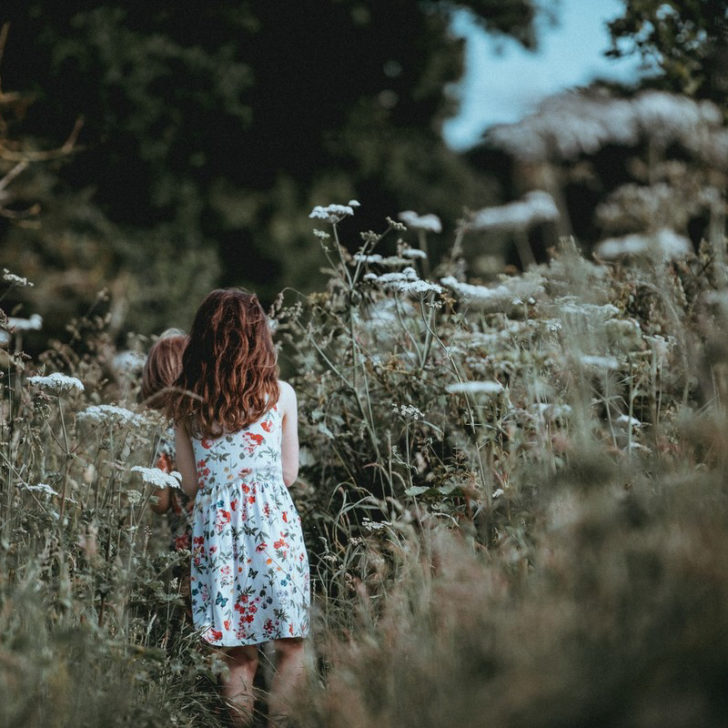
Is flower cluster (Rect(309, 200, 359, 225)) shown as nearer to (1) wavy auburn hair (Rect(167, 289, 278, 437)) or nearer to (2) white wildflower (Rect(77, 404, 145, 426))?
(1) wavy auburn hair (Rect(167, 289, 278, 437))

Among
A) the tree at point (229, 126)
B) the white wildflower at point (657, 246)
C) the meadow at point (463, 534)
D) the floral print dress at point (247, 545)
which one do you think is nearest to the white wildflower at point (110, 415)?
the meadow at point (463, 534)

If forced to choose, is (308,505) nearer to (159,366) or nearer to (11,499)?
(159,366)

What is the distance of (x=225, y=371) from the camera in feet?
10.0

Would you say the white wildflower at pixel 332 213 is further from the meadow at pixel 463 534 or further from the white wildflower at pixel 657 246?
the white wildflower at pixel 657 246

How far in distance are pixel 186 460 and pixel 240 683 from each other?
83 cm

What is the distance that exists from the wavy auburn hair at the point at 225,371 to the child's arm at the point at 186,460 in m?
0.05

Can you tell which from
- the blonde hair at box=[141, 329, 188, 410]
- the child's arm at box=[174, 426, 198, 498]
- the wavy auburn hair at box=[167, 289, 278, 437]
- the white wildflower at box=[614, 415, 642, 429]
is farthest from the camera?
the blonde hair at box=[141, 329, 188, 410]

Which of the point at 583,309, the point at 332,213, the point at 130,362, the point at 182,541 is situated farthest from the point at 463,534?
the point at 130,362

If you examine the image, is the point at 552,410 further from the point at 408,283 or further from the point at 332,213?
the point at 332,213

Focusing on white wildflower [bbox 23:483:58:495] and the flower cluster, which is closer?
white wildflower [bbox 23:483:58:495]

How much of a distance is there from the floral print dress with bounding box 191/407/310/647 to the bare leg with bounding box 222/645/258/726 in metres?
0.10

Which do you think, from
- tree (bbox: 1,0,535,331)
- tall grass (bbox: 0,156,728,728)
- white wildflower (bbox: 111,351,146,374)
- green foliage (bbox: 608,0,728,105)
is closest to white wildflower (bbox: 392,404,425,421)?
tall grass (bbox: 0,156,728,728)

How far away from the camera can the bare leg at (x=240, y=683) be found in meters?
2.80

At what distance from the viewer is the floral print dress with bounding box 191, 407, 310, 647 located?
295 centimetres
